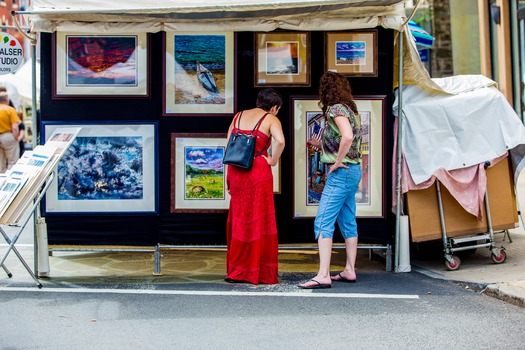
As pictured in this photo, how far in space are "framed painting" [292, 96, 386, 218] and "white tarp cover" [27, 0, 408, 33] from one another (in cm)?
74

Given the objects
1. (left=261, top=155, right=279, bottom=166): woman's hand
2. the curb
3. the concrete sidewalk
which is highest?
(left=261, top=155, right=279, bottom=166): woman's hand

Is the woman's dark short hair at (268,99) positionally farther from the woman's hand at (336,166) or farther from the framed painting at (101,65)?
the framed painting at (101,65)

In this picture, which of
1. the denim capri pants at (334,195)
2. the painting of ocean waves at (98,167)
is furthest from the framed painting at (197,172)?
the denim capri pants at (334,195)

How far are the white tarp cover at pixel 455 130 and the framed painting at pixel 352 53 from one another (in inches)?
18.0

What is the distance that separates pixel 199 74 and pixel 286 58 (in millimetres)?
839

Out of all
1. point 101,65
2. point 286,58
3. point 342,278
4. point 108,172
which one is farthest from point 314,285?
point 101,65

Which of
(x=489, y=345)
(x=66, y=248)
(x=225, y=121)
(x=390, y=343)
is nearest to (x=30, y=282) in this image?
(x=66, y=248)

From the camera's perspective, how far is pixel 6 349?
527 cm

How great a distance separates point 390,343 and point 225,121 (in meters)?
3.27

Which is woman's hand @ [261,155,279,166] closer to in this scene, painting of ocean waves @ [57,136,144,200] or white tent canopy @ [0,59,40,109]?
painting of ocean waves @ [57,136,144,200]

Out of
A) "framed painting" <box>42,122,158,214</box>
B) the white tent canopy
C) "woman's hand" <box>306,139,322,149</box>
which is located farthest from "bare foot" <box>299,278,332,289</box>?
the white tent canopy

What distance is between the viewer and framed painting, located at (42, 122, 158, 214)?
26.3ft

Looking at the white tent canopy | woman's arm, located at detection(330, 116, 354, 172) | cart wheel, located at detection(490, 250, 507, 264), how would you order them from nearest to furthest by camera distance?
1. woman's arm, located at detection(330, 116, 354, 172)
2. cart wheel, located at detection(490, 250, 507, 264)
3. the white tent canopy

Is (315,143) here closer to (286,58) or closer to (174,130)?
(286,58)
